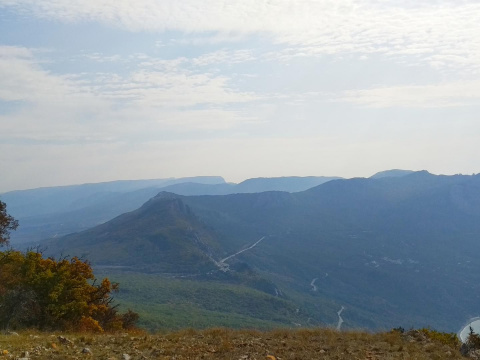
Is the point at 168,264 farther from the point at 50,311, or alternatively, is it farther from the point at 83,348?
the point at 83,348

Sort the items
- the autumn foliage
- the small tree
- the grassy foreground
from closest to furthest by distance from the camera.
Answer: the grassy foreground < the autumn foliage < the small tree

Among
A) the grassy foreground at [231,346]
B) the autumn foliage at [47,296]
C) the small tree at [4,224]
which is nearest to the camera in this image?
the grassy foreground at [231,346]

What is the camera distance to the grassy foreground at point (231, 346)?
14000mm

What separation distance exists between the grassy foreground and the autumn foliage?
683cm

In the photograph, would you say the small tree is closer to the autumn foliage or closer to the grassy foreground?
the autumn foliage

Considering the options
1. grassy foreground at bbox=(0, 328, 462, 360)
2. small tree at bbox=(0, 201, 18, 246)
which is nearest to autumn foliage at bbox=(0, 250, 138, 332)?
small tree at bbox=(0, 201, 18, 246)

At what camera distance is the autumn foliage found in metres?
22.8

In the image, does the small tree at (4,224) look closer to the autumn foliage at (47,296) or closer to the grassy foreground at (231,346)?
the autumn foliage at (47,296)

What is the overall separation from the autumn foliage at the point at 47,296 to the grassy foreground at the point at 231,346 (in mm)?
6826

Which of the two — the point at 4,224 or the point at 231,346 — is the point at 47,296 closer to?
the point at 4,224

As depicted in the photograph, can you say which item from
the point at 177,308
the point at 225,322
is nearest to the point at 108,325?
the point at 225,322

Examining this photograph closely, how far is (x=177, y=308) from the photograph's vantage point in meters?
86.7

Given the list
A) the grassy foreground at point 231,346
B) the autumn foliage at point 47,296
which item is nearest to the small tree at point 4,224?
the autumn foliage at point 47,296

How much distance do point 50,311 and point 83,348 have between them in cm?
1098
